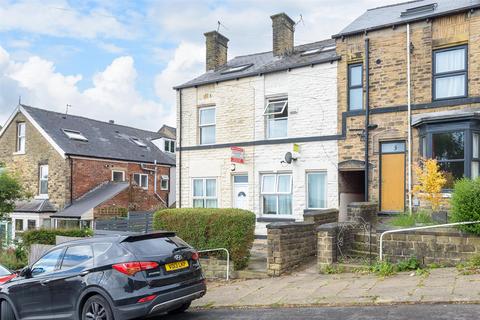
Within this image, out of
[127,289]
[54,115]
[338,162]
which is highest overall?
[54,115]

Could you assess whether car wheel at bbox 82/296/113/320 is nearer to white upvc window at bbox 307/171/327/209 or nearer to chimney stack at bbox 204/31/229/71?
white upvc window at bbox 307/171/327/209

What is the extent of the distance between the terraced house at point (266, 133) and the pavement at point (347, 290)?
6.36m

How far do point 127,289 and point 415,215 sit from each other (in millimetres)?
9436

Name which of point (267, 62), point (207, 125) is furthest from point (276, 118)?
point (267, 62)

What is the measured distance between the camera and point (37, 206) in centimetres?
2502

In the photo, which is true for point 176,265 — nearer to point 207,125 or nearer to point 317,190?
point 317,190

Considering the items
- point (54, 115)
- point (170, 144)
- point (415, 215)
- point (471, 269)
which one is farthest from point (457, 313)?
point (170, 144)

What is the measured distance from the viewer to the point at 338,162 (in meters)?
15.7

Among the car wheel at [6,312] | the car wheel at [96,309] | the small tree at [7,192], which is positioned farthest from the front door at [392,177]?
the small tree at [7,192]

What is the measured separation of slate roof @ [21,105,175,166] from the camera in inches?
1030

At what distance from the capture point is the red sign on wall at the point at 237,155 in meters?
17.4

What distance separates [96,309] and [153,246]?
1268 mm

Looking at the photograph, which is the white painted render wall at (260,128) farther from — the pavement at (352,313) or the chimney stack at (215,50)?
the pavement at (352,313)

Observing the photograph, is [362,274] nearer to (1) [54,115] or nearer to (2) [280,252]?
(2) [280,252]
